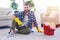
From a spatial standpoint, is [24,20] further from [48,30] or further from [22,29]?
[48,30]

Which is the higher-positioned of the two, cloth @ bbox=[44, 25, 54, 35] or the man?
the man

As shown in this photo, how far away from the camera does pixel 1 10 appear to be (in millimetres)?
4762

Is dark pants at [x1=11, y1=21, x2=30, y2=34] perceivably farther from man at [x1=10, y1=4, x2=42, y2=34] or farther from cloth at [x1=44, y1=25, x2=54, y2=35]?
cloth at [x1=44, y1=25, x2=54, y2=35]

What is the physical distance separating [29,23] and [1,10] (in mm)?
1349

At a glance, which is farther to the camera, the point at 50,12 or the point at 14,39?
the point at 50,12

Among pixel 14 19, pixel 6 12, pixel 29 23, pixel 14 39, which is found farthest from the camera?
pixel 6 12

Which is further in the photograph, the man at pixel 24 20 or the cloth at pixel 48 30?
the man at pixel 24 20

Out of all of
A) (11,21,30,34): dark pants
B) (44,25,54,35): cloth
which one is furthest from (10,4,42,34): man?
(44,25,54,35): cloth

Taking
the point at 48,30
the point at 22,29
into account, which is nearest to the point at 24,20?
the point at 22,29

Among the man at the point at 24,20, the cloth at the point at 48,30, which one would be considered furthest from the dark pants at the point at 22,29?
the cloth at the point at 48,30

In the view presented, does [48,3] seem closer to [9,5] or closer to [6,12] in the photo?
[9,5]

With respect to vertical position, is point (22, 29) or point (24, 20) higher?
point (24, 20)

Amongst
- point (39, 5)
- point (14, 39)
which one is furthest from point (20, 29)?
point (39, 5)

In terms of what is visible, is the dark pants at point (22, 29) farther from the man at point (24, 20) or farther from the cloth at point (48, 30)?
the cloth at point (48, 30)
